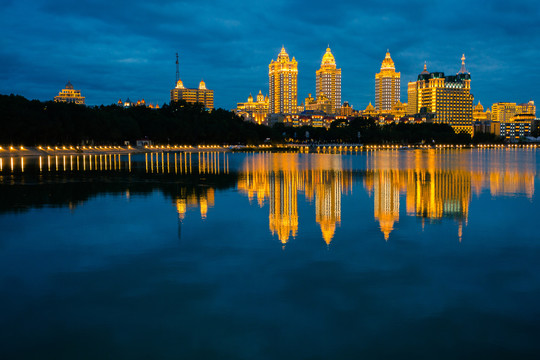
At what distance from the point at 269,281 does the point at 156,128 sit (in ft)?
392

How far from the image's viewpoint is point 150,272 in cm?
1195

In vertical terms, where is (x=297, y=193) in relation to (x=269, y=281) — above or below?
above

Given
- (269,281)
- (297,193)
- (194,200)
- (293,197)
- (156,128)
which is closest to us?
(269,281)

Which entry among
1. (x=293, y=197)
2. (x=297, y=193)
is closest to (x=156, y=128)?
(x=297, y=193)

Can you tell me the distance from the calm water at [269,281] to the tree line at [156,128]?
75.0 meters

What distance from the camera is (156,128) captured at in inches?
4983

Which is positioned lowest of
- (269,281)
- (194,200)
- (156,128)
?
(269,281)

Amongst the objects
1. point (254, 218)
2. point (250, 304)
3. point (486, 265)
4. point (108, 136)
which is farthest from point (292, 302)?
point (108, 136)

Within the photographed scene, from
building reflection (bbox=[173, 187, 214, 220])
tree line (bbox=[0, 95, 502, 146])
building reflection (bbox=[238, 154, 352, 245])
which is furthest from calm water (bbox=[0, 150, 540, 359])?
tree line (bbox=[0, 95, 502, 146])

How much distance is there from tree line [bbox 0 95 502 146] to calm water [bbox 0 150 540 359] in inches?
2951

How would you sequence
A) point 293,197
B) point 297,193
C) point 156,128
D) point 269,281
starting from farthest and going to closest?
point 156,128 < point 297,193 < point 293,197 < point 269,281

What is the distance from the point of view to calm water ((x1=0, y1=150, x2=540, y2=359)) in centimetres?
822

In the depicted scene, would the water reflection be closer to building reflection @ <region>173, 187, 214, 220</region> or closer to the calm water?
building reflection @ <region>173, 187, 214, 220</region>

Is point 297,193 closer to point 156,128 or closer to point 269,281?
point 269,281
